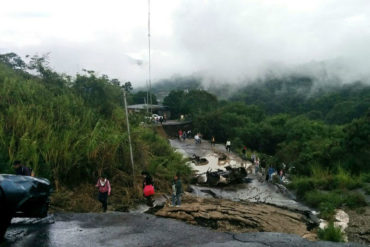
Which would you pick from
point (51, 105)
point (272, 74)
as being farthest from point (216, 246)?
point (272, 74)

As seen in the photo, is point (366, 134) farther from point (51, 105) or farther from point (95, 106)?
point (51, 105)

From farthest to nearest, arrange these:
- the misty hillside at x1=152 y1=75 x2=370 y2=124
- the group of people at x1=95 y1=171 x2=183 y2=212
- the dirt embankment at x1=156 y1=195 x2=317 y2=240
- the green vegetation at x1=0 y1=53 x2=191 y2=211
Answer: the misty hillside at x1=152 y1=75 x2=370 y2=124 → the green vegetation at x1=0 y1=53 x2=191 y2=211 → the group of people at x1=95 y1=171 x2=183 y2=212 → the dirt embankment at x1=156 y1=195 x2=317 y2=240

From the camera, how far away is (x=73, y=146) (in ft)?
46.1

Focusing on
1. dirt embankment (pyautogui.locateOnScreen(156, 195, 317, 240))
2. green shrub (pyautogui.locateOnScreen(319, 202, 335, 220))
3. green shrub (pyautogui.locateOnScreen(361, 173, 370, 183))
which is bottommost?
green shrub (pyautogui.locateOnScreen(319, 202, 335, 220))

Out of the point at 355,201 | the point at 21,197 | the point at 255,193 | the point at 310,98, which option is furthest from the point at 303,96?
the point at 21,197

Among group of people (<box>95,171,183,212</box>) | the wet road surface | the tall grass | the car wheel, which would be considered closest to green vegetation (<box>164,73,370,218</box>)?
group of people (<box>95,171,183,212</box>)

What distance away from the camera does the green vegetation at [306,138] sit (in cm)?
2153

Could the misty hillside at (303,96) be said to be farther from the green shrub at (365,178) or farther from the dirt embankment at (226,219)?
the dirt embankment at (226,219)

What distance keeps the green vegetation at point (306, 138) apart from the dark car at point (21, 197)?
542 inches

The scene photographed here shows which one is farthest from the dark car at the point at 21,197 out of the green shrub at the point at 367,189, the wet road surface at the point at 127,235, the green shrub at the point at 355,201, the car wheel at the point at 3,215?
the green shrub at the point at 367,189

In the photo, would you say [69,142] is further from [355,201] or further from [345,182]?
[345,182]

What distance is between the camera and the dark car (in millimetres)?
5844

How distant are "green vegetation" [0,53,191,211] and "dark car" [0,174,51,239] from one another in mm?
4457

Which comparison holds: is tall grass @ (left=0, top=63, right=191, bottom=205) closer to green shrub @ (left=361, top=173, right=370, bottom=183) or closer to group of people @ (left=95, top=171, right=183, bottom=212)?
group of people @ (left=95, top=171, right=183, bottom=212)
